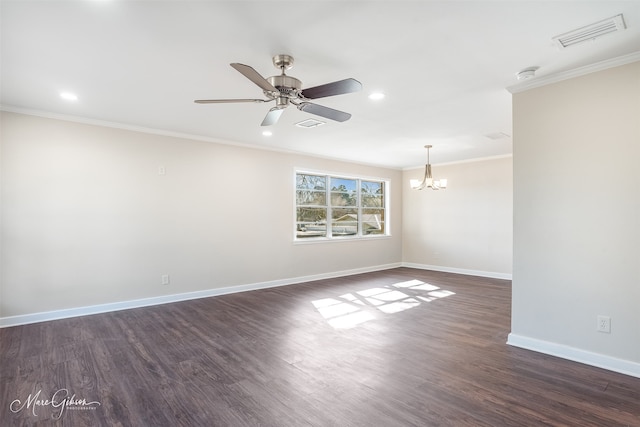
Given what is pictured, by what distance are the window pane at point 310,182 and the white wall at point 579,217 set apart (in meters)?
4.13

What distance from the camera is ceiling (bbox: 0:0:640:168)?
79.0 inches

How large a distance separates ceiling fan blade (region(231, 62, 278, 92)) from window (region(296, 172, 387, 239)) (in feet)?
13.4

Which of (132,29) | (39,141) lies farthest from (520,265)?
(39,141)

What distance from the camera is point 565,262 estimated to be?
9.50ft

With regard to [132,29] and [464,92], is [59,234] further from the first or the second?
[464,92]

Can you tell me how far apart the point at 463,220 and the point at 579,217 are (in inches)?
182

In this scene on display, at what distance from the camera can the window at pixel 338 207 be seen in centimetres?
665

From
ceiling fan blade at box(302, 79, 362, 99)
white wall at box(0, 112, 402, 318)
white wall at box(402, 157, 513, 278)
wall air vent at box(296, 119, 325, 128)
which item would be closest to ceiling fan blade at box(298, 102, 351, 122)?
ceiling fan blade at box(302, 79, 362, 99)

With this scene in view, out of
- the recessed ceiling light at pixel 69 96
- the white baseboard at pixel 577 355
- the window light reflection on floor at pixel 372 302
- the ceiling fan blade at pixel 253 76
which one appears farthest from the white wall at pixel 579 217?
the recessed ceiling light at pixel 69 96

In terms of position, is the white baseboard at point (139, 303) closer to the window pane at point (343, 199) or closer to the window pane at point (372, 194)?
the window pane at point (343, 199)

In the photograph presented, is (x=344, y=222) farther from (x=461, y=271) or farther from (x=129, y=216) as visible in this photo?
(x=129, y=216)

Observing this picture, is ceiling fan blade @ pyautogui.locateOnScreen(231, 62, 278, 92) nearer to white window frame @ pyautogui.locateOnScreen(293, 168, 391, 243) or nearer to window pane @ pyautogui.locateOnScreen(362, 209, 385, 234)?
white window frame @ pyautogui.locateOnScreen(293, 168, 391, 243)

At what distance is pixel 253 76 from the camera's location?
2230 mm

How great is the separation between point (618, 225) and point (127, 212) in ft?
18.4
